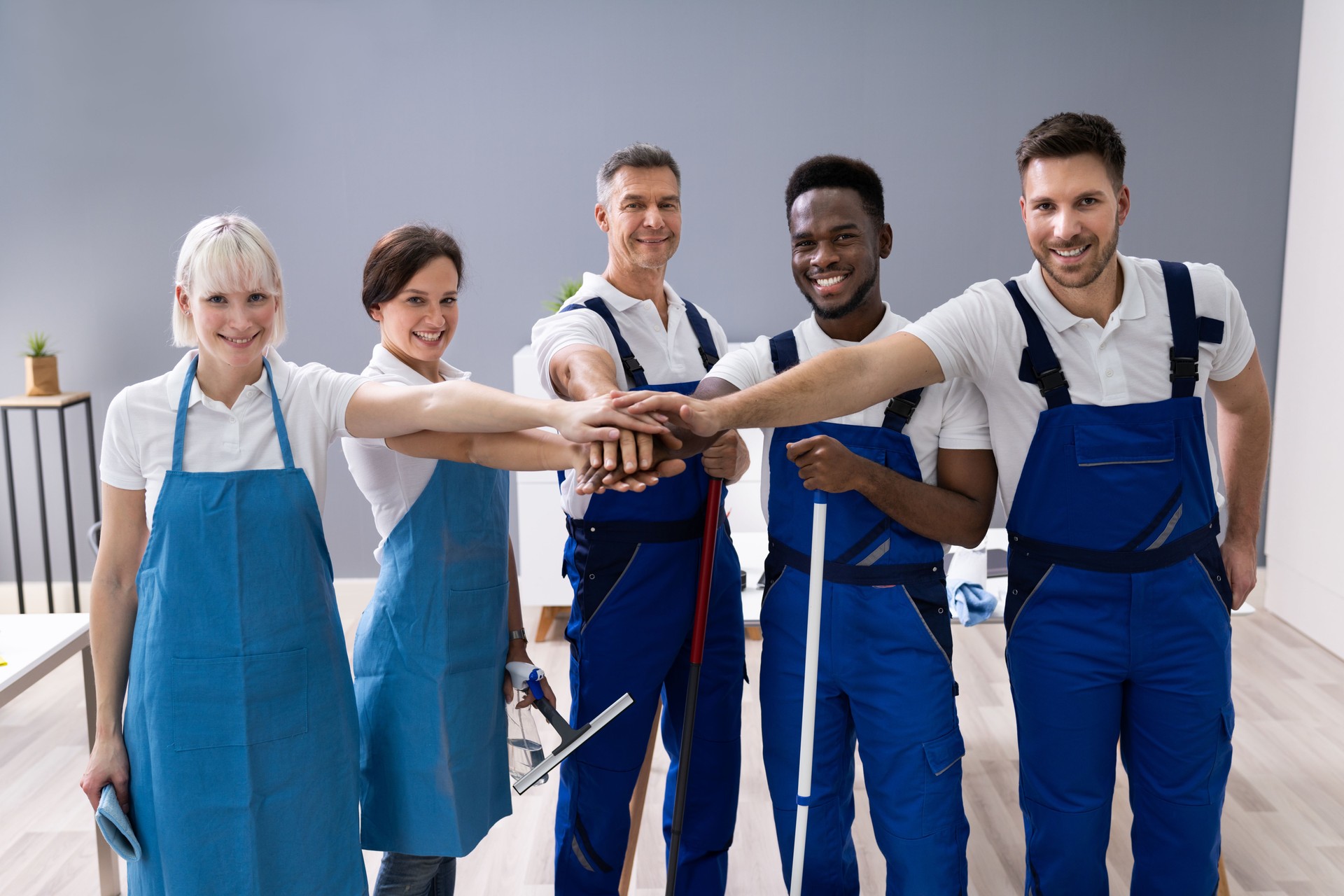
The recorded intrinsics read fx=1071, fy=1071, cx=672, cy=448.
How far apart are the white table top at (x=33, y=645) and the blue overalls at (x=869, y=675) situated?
1.42 meters

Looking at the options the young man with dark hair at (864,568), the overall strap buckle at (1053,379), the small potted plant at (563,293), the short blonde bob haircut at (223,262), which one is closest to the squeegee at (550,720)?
the young man with dark hair at (864,568)

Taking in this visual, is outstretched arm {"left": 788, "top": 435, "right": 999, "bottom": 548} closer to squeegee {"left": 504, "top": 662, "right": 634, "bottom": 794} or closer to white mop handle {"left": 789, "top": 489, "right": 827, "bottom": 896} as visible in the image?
white mop handle {"left": 789, "top": 489, "right": 827, "bottom": 896}

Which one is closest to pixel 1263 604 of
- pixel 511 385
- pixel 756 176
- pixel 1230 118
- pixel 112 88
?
pixel 1230 118

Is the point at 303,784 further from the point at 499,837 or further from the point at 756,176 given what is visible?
the point at 756,176

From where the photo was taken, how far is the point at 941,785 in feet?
5.65

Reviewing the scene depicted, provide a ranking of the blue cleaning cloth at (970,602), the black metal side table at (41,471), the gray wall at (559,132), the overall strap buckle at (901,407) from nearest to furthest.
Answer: the overall strap buckle at (901,407), the blue cleaning cloth at (970,602), the black metal side table at (41,471), the gray wall at (559,132)

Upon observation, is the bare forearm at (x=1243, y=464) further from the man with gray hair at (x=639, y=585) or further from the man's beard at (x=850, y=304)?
the man with gray hair at (x=639, y=585)

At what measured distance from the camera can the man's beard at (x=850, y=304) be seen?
183 centimetres

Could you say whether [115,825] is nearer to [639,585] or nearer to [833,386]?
[639,585]

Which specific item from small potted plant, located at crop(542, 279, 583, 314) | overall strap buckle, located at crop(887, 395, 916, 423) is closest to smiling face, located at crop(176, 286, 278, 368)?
overall strap buckle, located at crop(887, 395, 916, 423)

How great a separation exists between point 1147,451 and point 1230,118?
10.8 ft

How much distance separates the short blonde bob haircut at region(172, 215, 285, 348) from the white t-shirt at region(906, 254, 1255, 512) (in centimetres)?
100

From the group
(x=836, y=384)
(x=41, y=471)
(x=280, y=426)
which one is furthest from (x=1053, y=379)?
(x=41, y=471)

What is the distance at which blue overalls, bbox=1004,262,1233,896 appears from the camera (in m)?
1.71
